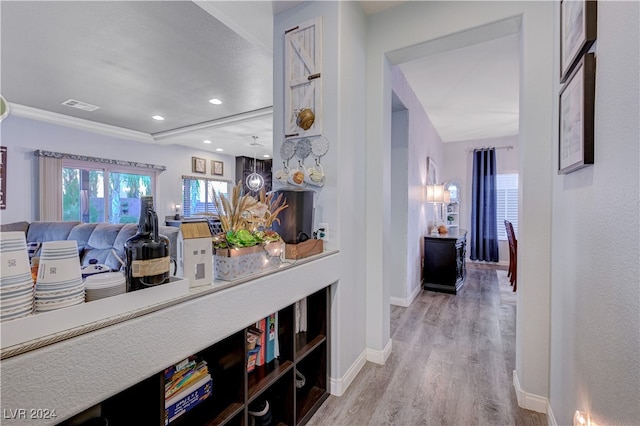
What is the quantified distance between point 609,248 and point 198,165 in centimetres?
807

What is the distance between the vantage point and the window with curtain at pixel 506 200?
598 cm

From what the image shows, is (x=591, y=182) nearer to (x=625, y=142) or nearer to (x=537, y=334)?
(x=625, y=142)

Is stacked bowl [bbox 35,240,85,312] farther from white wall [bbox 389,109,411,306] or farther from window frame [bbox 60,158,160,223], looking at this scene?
window frame [bbox 60,158,160,223]

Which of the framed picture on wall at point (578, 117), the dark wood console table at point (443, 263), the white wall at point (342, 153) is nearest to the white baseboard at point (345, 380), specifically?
the white wall at point (342, 153)

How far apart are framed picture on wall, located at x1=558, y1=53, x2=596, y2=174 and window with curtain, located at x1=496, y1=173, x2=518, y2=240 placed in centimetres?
533

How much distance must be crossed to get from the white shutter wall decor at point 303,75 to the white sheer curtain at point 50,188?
5.30 meters

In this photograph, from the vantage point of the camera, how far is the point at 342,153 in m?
1.90

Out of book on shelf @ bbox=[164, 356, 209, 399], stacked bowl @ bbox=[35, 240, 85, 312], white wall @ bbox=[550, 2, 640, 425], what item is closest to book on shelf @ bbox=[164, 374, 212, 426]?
book on shelf @ bbox=[164, 356, 209, 399]

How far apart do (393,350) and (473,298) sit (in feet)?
6.73

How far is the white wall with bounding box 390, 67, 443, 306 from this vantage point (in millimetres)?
3592

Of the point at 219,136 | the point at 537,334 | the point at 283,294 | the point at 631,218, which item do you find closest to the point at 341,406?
the point at 283,294

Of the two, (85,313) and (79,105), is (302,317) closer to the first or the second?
(85,313)

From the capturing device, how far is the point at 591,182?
1.07 metres

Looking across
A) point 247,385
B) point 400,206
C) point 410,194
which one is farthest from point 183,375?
point 410,194
